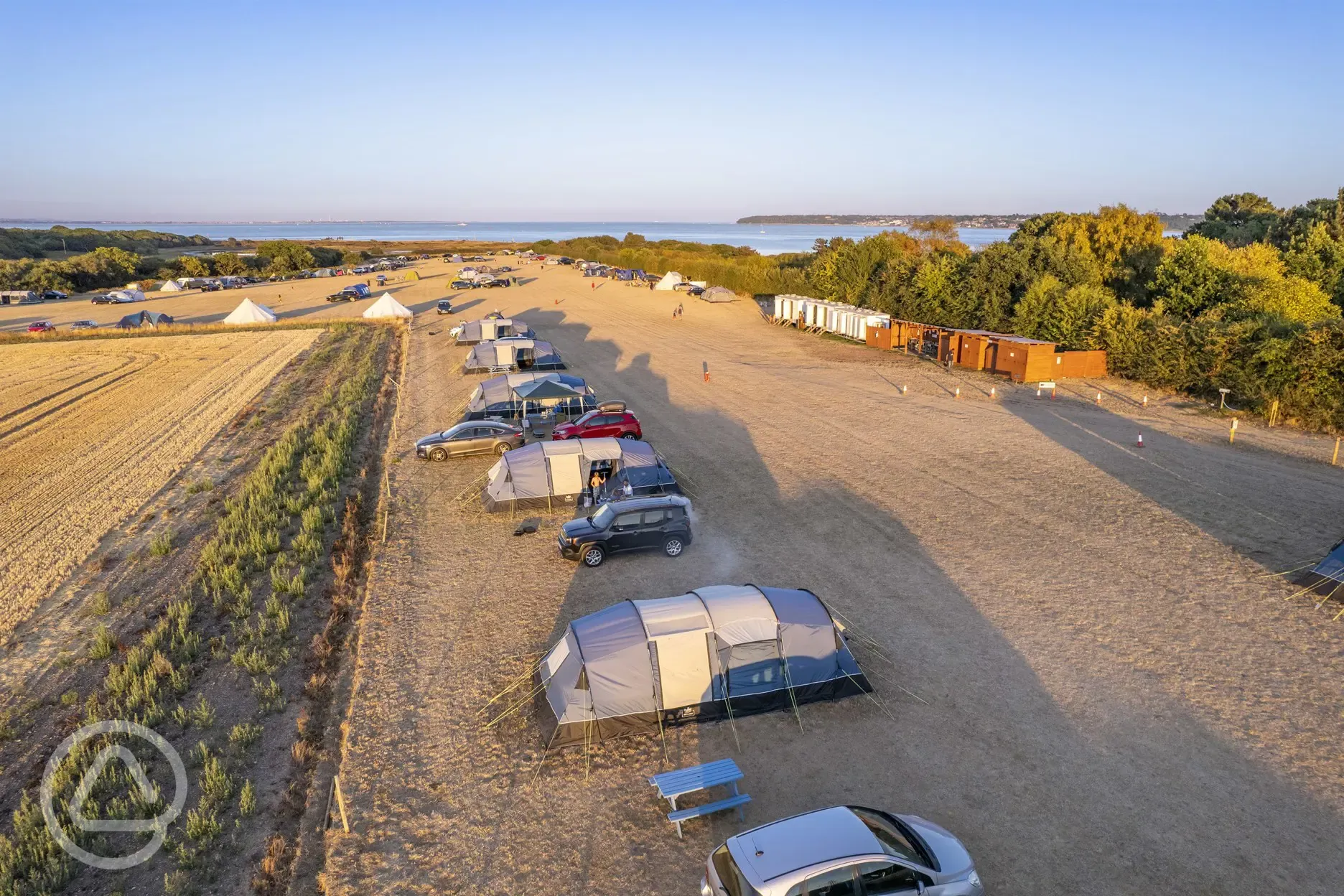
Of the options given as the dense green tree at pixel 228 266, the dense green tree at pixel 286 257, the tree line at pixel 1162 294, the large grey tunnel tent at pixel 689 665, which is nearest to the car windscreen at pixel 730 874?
the large grey tunnel tent at pixel 689 665

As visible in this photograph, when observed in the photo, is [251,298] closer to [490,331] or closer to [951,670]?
[490,331]

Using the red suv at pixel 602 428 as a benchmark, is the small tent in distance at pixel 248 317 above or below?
above

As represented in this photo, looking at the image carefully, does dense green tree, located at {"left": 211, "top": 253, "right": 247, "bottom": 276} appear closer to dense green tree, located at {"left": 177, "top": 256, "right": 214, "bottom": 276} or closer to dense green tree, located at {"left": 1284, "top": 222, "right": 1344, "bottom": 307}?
dense green tree, located at {"left": 177, "top": 256, "right": 214, "bottom": 276}

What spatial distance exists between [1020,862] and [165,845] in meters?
9.97

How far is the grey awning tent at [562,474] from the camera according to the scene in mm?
18859

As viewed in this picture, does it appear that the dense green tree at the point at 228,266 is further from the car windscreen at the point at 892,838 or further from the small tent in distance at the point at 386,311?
the car windscreen at the point at 892,838

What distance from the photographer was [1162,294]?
3597 cm

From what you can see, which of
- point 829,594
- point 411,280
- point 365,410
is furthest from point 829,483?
point 411,280

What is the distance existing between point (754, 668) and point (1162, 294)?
112 ft

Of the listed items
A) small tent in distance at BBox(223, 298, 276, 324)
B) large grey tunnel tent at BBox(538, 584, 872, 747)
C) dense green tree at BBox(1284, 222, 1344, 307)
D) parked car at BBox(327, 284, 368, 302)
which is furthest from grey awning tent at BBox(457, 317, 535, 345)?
dense green tree at BBox(1284, 222, 1344, 307)

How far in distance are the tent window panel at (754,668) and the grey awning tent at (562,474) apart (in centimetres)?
763

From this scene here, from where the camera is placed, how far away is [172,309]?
218 ft

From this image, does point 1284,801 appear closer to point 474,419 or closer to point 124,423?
point 474,419

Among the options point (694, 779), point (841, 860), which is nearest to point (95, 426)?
point (694, 779)
